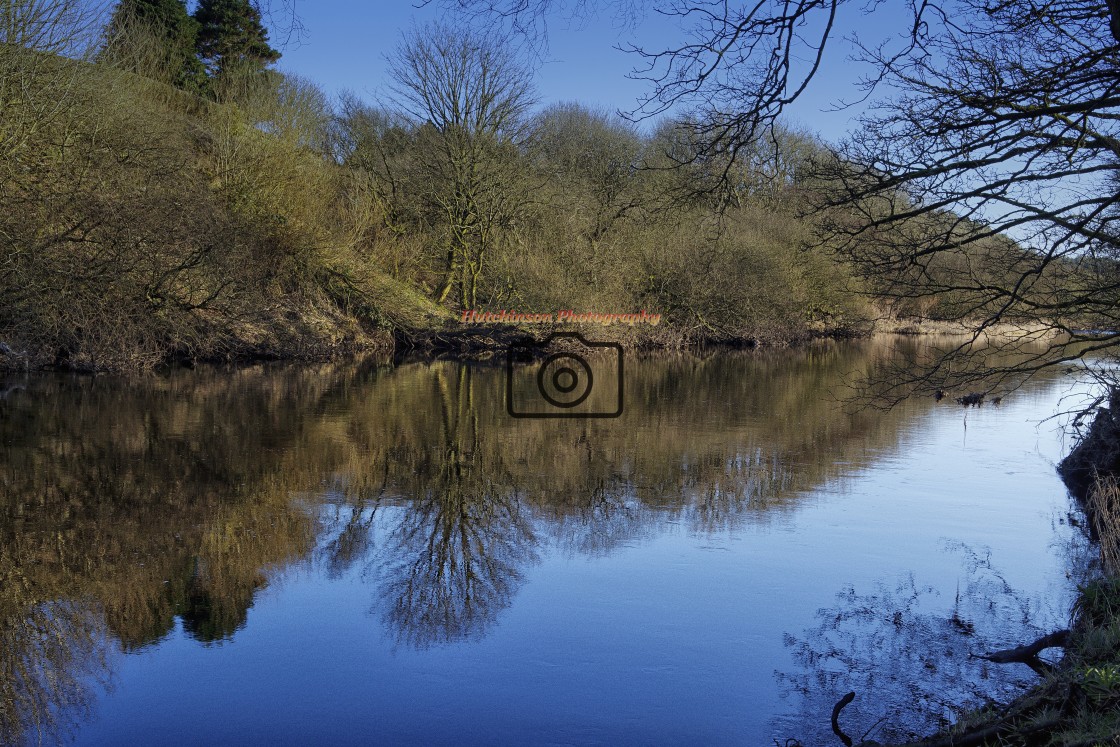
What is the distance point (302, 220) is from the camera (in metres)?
24.5

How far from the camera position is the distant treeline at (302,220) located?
50.5 ft

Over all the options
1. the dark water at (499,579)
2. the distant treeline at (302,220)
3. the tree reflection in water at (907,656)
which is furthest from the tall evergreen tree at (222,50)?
the tree reflection in water at (907,656)

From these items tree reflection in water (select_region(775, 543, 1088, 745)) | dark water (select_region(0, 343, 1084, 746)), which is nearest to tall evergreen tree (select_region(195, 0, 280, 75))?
dark water (select_region(0, 343, 1084, 746))

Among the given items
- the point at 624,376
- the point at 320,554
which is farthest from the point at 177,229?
the point at 320,554

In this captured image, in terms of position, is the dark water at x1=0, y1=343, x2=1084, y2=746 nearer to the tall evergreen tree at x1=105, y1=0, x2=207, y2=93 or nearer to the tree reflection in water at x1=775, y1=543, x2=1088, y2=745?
the tree reflection in water at x1=775, y1=543, x2=1088, y2=745

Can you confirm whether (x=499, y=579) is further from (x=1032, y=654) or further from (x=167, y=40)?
(x=167, y=40)

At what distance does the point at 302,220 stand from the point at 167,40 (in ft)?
40.7

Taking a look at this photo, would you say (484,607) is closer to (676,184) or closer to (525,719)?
(525,719)

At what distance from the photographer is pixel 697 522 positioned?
849cm

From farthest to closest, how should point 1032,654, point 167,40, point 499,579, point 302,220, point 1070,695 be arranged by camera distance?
point 167,40 → point 302,220 → point 499,579 → point 1032,654 → point 1070,695

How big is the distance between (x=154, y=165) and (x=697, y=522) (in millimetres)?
13644

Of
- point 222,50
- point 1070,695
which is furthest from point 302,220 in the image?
point 1070,695

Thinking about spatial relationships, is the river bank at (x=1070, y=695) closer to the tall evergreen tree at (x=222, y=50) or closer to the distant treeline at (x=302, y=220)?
the distant treeline at (x=302, y=220)

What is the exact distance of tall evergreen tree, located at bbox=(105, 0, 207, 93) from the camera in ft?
93.2
